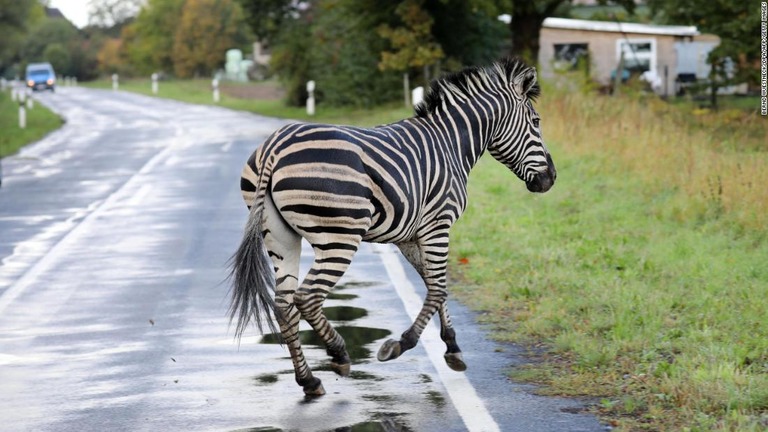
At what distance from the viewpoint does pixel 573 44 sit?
4759 centimetres

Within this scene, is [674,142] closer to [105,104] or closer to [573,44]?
[573,44]

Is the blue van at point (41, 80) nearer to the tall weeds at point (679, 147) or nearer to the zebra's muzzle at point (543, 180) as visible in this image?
the tall weeds at point (679, 147)

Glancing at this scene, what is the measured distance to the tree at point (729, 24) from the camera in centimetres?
2655

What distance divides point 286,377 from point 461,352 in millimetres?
1159

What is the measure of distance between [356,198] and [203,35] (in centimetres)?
9584

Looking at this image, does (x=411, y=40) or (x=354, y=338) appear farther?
(x=411, y=40)

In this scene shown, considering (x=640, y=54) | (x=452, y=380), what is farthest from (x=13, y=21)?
(x=452, y=380)

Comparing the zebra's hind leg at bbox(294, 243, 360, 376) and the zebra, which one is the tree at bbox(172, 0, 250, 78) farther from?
the zebra's hind leg at bbox(294, 243, 360, 376)

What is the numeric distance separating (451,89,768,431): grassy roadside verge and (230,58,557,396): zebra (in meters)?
1.15

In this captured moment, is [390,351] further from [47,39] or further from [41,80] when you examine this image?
[47,39]

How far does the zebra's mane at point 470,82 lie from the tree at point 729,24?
707 inches

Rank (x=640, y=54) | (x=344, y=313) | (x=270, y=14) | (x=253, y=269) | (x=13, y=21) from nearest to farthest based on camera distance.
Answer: (x=253, y=269) < (x=344, y=313) < (x=13, y=21) < (x=640, y=54) < (x=270, y=14)

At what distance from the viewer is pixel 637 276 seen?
436 inches

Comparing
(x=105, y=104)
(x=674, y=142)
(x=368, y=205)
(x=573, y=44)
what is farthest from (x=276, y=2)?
(x=368, y=205)
